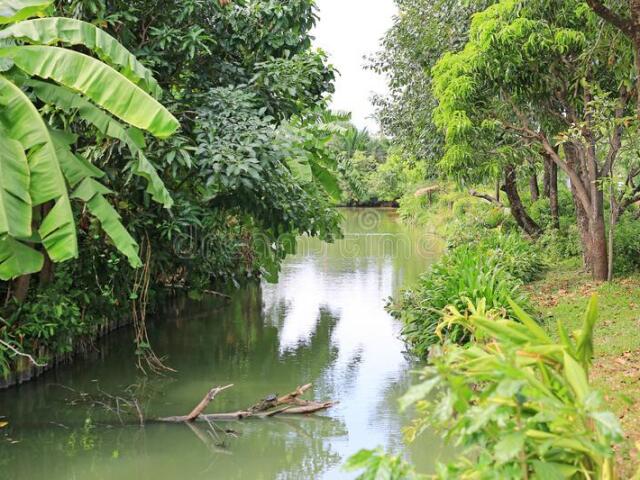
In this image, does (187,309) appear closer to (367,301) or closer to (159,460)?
(367,301)

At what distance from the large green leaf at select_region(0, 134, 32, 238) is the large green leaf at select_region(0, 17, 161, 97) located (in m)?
1.02

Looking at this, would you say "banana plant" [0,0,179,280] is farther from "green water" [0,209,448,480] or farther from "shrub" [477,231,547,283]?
"shrub" [477,231,547,283]

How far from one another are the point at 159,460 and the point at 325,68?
5.48 meters

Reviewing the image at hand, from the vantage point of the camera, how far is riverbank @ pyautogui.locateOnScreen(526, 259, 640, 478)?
563cm

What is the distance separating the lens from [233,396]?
8.12m

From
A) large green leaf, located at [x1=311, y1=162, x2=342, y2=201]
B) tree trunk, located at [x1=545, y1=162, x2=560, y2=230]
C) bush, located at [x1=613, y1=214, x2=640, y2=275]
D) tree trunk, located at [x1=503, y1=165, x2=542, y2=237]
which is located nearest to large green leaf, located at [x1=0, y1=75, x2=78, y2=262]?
large green leaf, located at [x1=311, y1=162, x2=342, y2=201]

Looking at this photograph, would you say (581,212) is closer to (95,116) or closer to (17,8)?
(95,116)

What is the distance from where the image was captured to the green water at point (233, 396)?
6332 millimetres

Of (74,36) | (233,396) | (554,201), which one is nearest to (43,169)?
(74,36)

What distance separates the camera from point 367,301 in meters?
14.0

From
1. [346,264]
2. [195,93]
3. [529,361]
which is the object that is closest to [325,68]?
[195,93]

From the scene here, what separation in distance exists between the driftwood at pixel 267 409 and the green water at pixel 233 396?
101 mm

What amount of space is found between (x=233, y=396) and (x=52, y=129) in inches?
136

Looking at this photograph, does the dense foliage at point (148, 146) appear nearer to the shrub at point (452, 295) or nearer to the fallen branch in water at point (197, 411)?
the fallen branch in water at point (197, 411)
